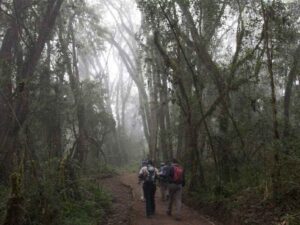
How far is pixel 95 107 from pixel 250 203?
1999 centimetres

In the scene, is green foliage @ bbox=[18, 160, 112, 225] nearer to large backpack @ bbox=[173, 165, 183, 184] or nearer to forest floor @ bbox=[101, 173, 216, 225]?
forest floor @ bbox=[101, 173, 216, 225]

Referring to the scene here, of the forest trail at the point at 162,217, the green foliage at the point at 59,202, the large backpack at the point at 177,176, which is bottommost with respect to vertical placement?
the forest trail at the point at 162,217

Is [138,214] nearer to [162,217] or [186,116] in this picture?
[162,217]

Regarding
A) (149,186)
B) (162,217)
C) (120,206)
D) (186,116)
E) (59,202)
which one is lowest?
(162,217)

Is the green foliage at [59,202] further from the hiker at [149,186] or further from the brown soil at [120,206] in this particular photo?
the hiker at [149,186]

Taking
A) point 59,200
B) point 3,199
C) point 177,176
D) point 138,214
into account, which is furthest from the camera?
point 138,214

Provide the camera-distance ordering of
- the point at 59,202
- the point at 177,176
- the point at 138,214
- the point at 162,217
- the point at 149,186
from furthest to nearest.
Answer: the point at 138,214 → the point at 149,186 → the point at 162,217 → the point at 177,176 → the point at 59,202

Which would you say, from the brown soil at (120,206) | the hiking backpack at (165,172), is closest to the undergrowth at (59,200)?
the brown soil at (120,206)

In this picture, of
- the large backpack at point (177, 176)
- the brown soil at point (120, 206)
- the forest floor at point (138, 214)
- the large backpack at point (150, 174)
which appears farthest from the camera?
the large backpack at point (150, 174)

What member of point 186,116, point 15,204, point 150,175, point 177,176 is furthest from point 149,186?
point 15,204

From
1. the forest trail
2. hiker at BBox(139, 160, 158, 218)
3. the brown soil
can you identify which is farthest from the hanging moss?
hiker at BBox(139, 160, 158, 218)

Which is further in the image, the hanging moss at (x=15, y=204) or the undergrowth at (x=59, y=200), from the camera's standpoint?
the undergrowth at (x=59, y=200)

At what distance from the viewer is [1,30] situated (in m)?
19.0

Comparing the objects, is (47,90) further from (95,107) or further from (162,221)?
(95,107)
